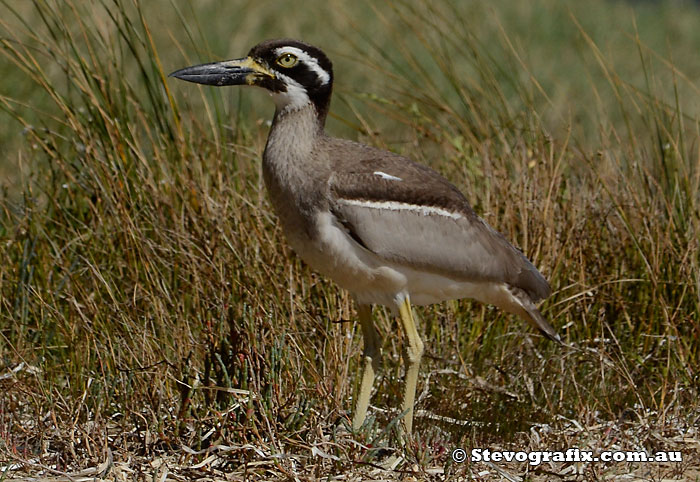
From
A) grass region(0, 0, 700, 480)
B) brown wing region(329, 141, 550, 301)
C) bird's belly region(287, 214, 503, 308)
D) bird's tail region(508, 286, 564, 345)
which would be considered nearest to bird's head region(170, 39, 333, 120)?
brown wing region(329, 141, 550, 301)

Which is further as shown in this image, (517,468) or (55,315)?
(55,315)

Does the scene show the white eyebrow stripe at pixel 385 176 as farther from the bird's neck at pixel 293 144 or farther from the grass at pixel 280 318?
the grass at pixel 280 318

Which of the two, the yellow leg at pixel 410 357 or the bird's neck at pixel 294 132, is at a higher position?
the bird's neck at pixel 294 132

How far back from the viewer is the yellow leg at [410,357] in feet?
12.4

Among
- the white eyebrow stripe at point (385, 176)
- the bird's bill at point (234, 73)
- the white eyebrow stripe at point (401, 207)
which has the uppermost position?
the bird's bill at point (234, 73)

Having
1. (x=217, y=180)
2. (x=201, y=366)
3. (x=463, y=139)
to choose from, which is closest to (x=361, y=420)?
(x=201, y=366)

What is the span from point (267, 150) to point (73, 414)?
3.94 feet

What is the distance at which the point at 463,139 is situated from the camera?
555 centimetres

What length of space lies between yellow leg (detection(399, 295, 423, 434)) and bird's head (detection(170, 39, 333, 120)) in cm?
88

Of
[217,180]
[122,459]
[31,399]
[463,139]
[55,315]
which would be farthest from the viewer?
[463,139]

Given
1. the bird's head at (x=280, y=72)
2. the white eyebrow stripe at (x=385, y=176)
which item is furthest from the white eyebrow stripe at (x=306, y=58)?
the white eyebrow stripe at (x=385, y=176)

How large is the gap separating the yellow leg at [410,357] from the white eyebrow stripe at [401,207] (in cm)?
35

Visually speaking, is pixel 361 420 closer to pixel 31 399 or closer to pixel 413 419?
pixel 413 419

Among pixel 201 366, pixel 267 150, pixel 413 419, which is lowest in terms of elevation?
pixel 413 419
